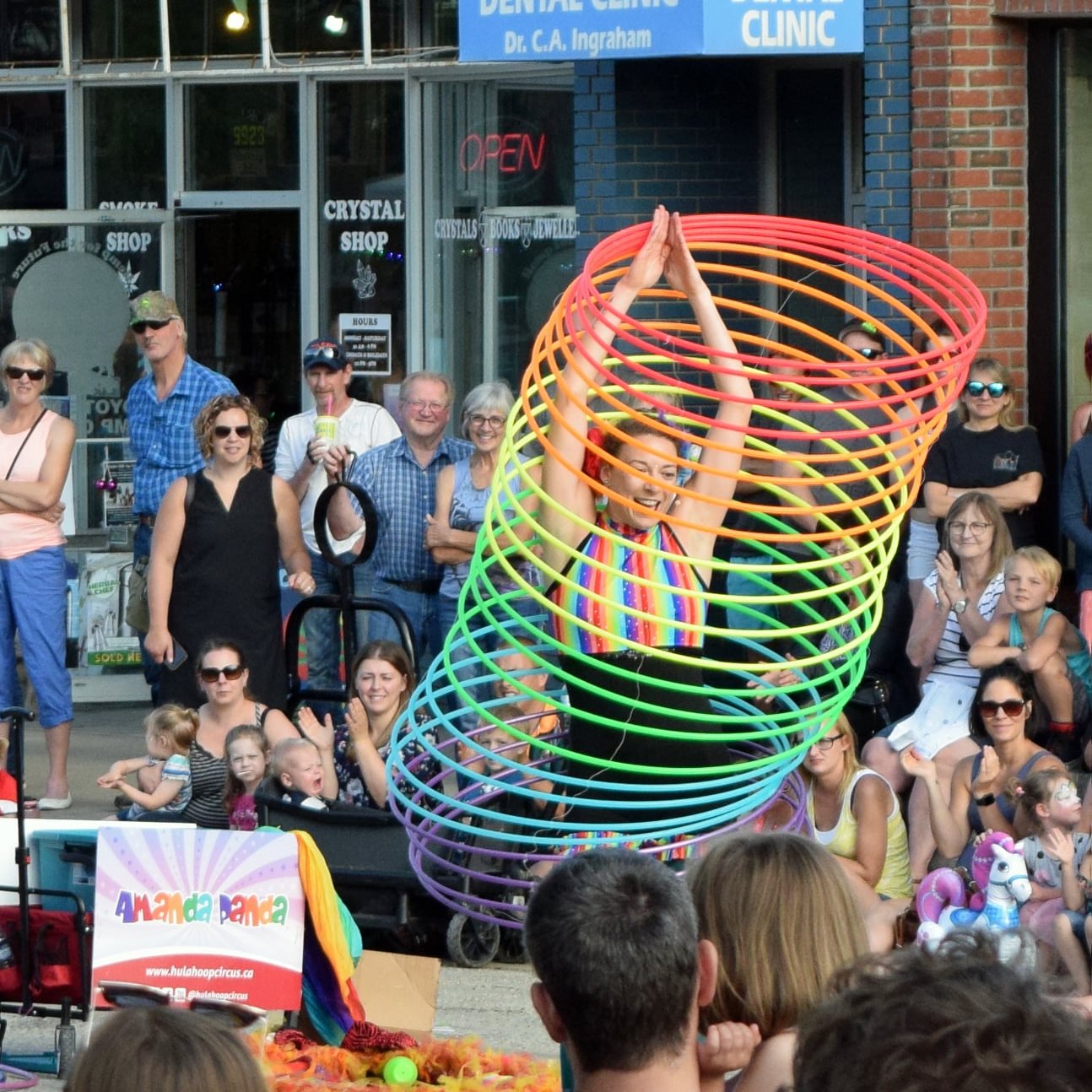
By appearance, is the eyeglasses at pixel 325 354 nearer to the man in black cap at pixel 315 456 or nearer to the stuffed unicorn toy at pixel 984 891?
the man in black cap at pixel 315 456

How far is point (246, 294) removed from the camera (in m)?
12.2

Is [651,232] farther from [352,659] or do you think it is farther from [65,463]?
[65,463]

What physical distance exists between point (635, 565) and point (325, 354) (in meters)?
4.78

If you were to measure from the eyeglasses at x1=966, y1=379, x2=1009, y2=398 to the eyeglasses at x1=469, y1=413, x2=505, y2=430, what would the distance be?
1864 millimetres

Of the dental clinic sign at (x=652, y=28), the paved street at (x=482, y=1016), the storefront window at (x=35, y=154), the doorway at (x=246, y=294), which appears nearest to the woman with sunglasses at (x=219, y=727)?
the paved street at (x=482, y=1016)

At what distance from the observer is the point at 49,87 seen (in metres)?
12.2

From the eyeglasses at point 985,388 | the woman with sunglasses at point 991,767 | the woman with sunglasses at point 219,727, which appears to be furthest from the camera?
the eyeglasses at point 985,388

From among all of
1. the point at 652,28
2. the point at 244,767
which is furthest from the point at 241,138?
the point at 244,767

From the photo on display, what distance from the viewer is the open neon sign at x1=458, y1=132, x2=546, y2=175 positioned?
11398 millimetres

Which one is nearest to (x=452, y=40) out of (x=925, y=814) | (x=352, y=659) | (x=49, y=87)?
(x=49, y=87)

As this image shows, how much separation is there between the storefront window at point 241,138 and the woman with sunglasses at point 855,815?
643 cm

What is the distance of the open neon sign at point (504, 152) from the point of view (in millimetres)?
11398

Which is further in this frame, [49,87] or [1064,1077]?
[49,87]

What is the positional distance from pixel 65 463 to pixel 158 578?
931 millimetres
